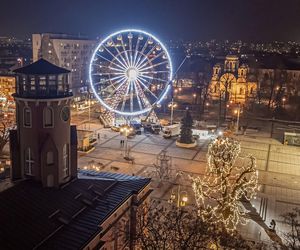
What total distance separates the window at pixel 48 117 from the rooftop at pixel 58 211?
2.81 meters

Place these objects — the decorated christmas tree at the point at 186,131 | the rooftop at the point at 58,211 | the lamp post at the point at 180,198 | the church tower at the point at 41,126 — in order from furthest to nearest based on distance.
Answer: the decorated christmas tree at the point at 186,131
the lamp post at the point at 180,198
the church tower at the point at 41,126
the rooftop at the point at 58,211

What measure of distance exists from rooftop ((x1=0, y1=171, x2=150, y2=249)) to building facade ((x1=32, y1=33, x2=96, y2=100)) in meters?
67.0

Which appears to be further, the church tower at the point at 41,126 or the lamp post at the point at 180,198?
the lamp post at the point at 180,198

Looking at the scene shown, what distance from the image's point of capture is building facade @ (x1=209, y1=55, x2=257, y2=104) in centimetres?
8362

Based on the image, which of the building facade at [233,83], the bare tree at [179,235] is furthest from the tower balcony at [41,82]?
the building facade at [233,83]

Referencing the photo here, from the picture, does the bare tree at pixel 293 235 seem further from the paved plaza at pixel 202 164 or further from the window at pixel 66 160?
the window at pixel 66 160

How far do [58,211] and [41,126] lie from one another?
4.20m

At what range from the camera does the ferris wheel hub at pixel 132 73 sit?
48531mm

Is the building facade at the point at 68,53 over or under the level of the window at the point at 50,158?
over

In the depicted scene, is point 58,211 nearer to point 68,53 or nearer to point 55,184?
point 55,184

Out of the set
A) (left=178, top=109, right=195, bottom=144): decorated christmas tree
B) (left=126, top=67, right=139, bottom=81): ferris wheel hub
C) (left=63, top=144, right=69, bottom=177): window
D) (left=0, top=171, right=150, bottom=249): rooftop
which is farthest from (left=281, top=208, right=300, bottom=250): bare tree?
(left=126, top=67, right=139, bottom=81): ferris wheel hub

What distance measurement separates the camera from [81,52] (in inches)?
3959

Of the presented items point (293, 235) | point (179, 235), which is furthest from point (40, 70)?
point (293, 235)

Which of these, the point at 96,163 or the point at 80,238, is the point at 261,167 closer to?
the point at 96,163
